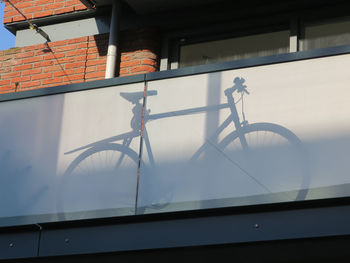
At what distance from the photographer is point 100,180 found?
6312 millimetres

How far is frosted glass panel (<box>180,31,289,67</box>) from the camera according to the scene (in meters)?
8.20

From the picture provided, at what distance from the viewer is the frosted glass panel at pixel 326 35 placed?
788cm

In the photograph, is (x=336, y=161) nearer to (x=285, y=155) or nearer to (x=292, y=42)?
(x=285, y=155)

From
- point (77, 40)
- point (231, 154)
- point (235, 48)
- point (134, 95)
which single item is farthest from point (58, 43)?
point (231, 154)

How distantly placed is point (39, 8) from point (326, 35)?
11.9ft

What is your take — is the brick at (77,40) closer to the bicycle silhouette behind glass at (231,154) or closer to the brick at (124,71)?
the brick at (124,71)

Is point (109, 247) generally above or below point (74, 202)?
below

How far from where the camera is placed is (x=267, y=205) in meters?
5.54

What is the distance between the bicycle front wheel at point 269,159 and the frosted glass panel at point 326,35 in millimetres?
2324

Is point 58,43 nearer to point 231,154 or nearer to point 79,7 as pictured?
point 79,7

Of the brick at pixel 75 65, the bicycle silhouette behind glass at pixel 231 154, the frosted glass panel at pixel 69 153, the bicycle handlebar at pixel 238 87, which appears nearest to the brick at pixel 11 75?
the brick at pixel 75 65

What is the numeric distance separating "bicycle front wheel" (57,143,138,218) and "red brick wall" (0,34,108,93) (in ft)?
7.77

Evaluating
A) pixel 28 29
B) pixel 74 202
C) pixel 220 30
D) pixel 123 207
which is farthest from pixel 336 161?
pixel 28 29

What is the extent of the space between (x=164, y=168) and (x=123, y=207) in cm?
46
